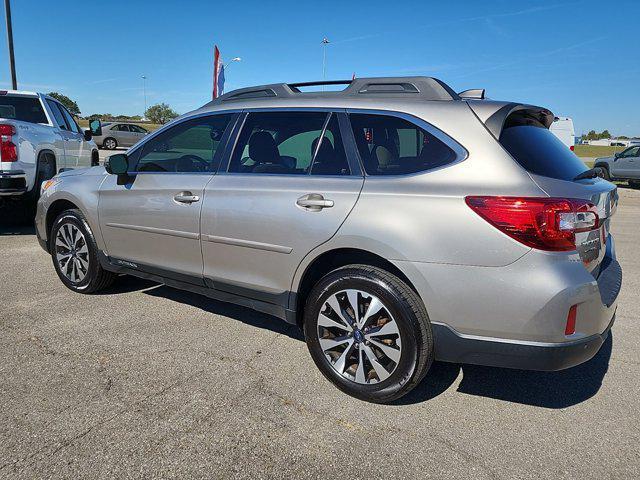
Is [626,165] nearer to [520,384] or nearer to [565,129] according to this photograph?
[565,129]

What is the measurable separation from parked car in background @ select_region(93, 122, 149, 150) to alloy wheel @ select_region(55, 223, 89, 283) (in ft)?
83.9

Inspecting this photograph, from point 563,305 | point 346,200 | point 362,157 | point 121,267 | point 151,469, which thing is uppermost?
point 362,157

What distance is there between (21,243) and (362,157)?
5698mm

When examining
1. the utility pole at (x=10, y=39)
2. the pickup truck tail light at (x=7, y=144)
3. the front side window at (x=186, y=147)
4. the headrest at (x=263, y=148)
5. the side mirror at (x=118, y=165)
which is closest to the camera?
the headrest at (x=263, y=148)

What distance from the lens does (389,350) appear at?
264cm

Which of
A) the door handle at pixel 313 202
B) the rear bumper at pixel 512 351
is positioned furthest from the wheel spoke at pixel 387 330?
the door handle at pixel 313 202

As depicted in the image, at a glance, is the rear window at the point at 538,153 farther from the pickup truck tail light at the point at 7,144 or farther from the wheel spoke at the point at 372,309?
the pickup truck tail light at the point at 7,144

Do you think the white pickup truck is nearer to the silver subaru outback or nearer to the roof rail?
the silver subaru outback

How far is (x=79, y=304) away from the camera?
4188 mm

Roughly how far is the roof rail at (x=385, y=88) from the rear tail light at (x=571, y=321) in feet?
4.34

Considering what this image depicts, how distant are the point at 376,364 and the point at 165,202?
79.0 inches

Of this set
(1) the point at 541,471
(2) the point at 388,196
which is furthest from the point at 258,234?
(1) the point at 541,471

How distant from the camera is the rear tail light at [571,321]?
2.29 metres

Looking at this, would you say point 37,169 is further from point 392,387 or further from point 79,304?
point 392,387
